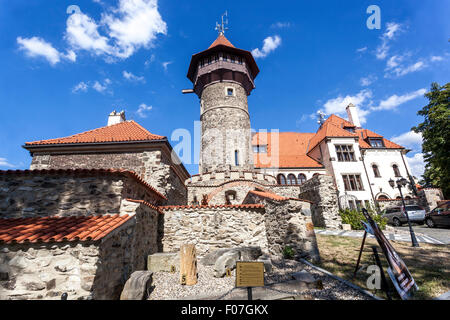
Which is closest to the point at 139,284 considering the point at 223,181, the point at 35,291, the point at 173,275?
the point at 173,275

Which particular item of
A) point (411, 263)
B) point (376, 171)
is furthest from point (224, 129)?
point (376, 171)

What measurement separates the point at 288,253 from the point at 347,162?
18618mm

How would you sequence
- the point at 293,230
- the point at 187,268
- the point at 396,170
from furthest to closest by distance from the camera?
the point at 396,170 → the point at 293,230 → the point at 187,268

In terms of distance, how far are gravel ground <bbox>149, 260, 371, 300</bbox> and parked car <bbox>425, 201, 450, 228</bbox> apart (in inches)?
487

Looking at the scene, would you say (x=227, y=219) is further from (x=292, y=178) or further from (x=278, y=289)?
(x=292, y=178)

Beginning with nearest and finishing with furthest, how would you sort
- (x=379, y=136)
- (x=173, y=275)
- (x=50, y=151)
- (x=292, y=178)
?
1. (x=173, y=275)
2. (x=50, y=151)
3. (x=292, y=178)
4. (x=379, y=136)

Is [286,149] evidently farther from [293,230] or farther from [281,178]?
[293,230]

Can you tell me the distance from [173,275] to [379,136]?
Answer: 92.9ft

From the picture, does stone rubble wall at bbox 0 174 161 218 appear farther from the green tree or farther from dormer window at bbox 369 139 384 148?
dormer window at bbox 369 139 384 148

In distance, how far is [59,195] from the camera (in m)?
5.09

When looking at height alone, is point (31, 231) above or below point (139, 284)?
above

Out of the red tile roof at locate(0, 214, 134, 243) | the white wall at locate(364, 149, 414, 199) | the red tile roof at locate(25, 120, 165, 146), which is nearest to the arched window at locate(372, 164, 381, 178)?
the white wall at locate(364, 149, 414, 199)

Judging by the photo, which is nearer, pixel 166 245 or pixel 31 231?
pixel 31 231
